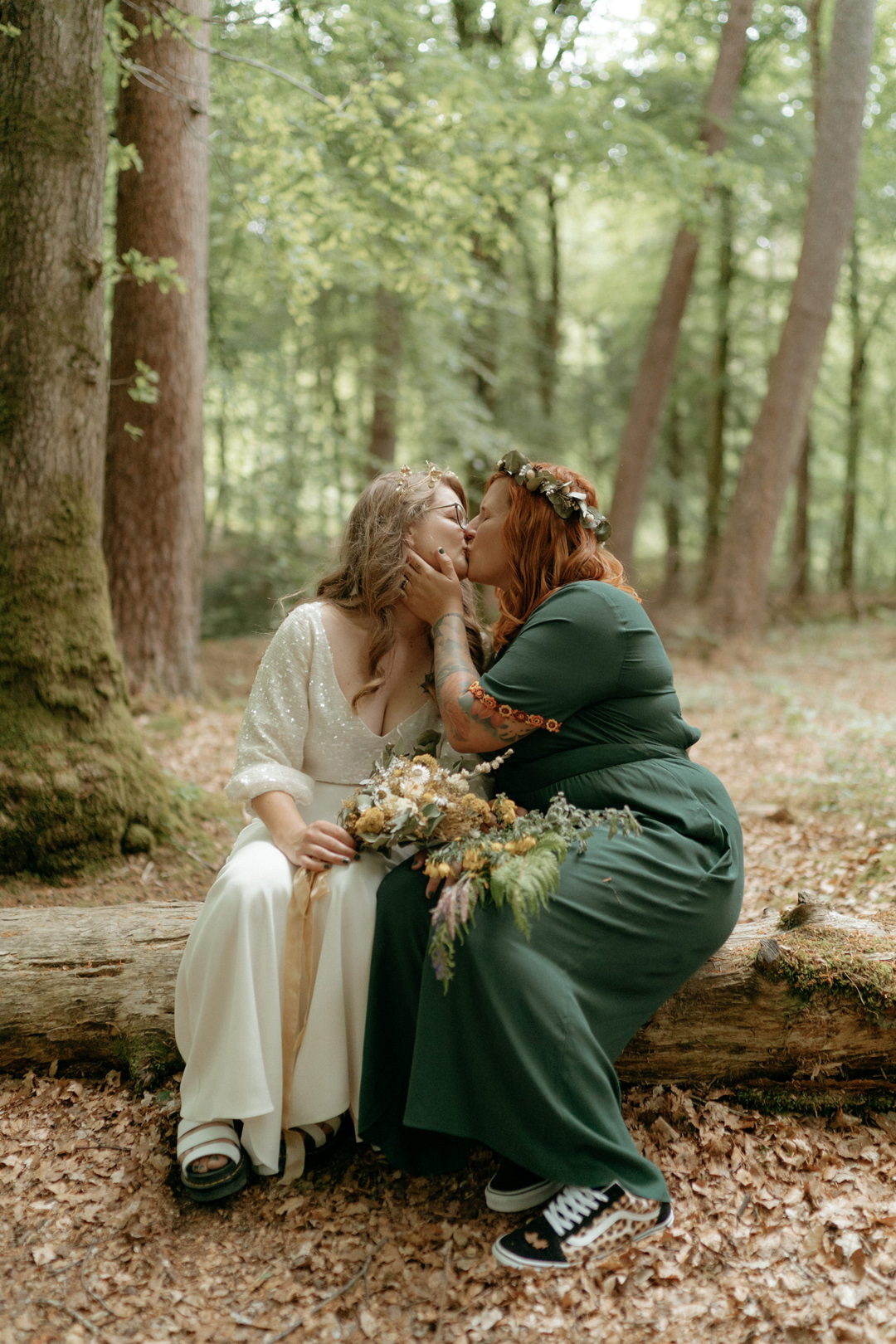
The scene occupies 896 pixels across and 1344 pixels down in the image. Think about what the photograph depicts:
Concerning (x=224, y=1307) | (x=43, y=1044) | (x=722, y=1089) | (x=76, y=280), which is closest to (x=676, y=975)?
(x=722, y=1089)

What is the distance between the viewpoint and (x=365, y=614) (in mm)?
3316

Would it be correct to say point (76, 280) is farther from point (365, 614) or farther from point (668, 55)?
point (668, 55)

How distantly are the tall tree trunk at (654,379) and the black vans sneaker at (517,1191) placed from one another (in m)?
9.92

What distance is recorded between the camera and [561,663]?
2.79 m

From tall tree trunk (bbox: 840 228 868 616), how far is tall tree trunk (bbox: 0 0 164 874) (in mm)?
14269

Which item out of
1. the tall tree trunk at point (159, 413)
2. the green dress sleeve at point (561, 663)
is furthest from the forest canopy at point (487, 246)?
the green dress sleeve at point (561, 663)

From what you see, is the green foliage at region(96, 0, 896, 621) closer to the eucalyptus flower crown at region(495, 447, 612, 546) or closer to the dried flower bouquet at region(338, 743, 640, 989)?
the eucalyptus flower crown at region(495, 447, 612, 546)

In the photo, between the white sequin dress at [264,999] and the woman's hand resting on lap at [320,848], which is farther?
the woman's hand resting on lap at [320,848]

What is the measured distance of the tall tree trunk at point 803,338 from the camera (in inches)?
393

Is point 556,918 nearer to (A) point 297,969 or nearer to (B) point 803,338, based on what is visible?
(A) point 297,969

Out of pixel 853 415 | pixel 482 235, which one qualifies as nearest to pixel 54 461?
pixel 482 235

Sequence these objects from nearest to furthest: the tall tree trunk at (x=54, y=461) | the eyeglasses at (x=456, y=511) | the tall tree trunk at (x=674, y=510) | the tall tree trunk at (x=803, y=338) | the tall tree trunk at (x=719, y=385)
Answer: the eyeglasses at (x=456, y=511)
the tall tree trunk at (x=54, y=461)
the tall tree trunk at (x=803, y=338)
the tall tree trunk at (x=719, y=385)
the tall tree trunk at (x=674, y=510)

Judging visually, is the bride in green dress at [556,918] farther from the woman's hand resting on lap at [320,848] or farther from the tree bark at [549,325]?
the tree bark at [549,325]

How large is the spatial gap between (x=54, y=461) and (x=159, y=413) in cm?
324
